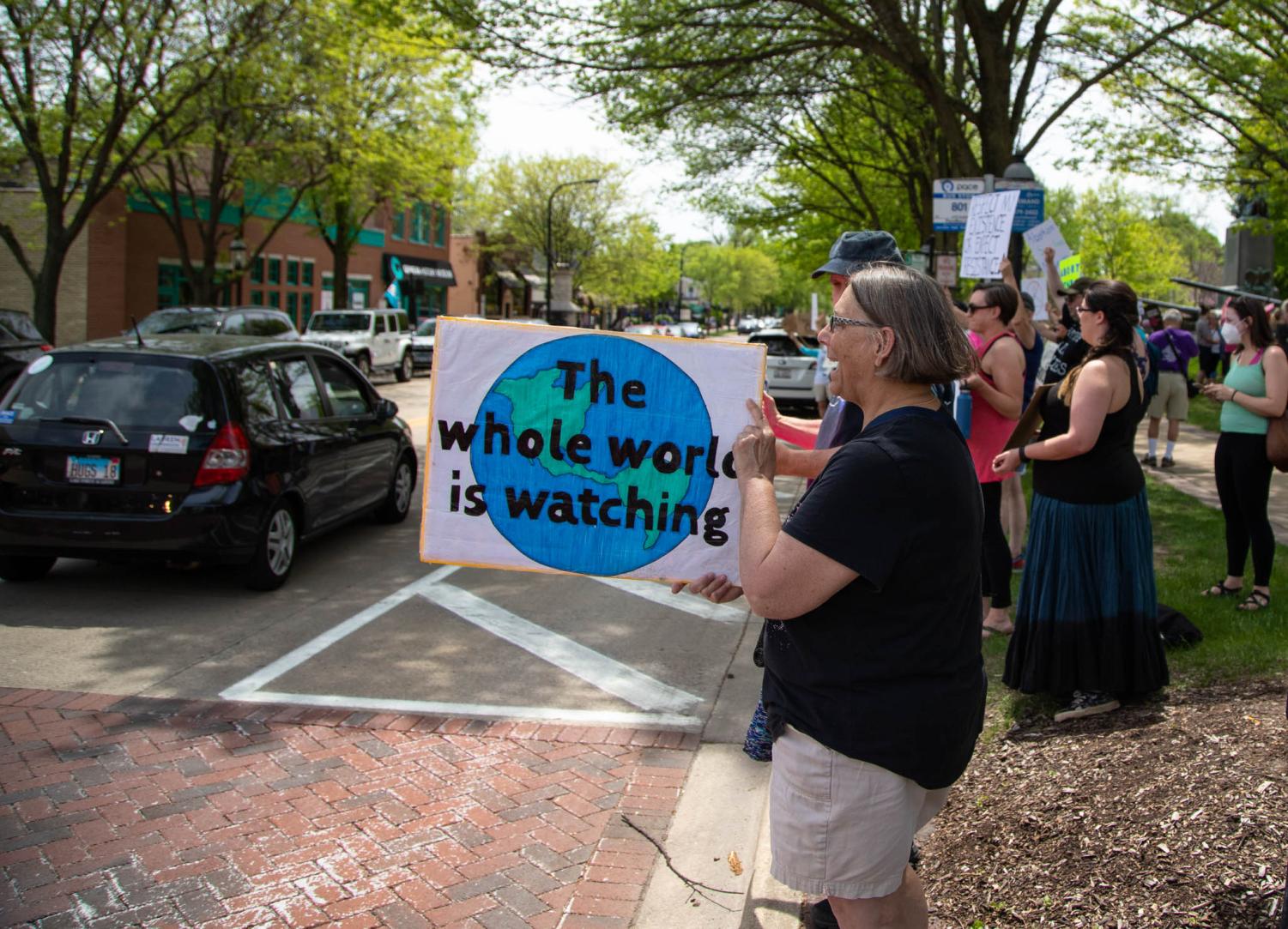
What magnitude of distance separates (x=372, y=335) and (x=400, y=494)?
2034 cm

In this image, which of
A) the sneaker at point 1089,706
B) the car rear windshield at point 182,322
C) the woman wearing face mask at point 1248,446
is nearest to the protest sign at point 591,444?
the sneaker at point 1089,706

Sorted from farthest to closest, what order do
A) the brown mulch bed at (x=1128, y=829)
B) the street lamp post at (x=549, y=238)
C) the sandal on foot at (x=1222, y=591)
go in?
the street lamp post at (x=549, y=238) → the sandal on foot at (x=1222, y=591) → the brown mulch bed at (x=1128, y=829)

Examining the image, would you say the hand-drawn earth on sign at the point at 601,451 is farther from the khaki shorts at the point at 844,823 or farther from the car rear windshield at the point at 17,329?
the car rear windshield at the point at 17,329

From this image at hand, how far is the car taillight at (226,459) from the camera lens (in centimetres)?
690

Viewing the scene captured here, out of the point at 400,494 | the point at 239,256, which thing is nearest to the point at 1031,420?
the point at 400,494

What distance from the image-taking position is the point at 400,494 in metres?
9.83

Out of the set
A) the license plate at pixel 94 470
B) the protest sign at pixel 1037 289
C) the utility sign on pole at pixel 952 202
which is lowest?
the license plate at pixel 94 470

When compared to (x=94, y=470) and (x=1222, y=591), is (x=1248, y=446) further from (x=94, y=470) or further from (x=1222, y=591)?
(x=94, y=470)

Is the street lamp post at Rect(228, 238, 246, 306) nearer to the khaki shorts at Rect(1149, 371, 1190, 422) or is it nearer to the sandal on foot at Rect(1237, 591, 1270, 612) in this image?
the khaki shorts at Rect(1149, 371, 1190, 422)

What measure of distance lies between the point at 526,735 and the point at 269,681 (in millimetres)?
1476

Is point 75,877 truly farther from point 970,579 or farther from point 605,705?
point 970,579

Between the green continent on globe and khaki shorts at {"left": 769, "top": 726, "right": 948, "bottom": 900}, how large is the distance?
1.03 metres

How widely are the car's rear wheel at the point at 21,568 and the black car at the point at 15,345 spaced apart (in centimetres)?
1004

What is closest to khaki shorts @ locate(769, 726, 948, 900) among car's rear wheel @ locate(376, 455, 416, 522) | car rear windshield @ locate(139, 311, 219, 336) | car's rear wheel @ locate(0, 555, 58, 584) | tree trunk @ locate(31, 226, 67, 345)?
car's rear wheel @ locate(0, 555, 58, 584)
